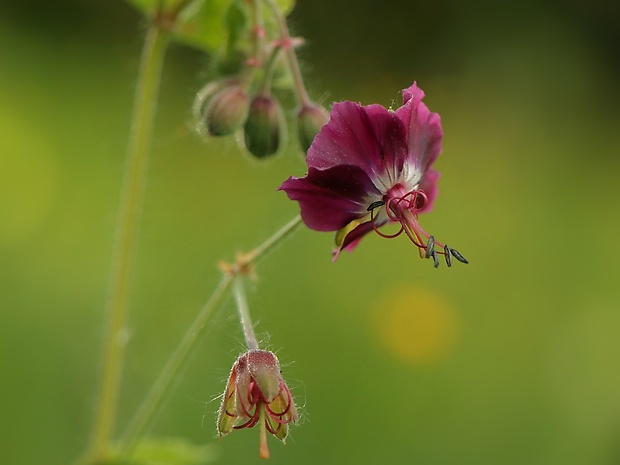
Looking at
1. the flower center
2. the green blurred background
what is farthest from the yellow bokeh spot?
the flower center

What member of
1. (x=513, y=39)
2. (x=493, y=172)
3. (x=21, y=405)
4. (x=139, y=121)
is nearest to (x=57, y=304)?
(x=21, y=405)

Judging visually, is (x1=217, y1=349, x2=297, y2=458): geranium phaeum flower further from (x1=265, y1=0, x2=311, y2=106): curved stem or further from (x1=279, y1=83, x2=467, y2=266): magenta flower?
(x1=265, y1=0, x2=311, y2=106): curved stem

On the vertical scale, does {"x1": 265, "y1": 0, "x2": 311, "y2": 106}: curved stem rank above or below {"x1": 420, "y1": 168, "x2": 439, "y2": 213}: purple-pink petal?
above

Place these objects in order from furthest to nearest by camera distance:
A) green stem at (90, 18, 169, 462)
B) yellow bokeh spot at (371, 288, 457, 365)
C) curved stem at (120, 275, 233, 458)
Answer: yellow bokeh spot at (371, 288, 457, 365)
green stem at (90, 18, 169, 462)
curved stem at (120, 275, 233, 458)

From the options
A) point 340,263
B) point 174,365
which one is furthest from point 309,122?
point 340,263

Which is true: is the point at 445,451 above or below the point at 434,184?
above

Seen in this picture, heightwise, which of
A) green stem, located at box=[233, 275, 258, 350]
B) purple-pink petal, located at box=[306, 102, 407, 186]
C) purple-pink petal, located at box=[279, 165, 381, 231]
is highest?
purple-pink petal, located at box=[306, 102, 407, 186]

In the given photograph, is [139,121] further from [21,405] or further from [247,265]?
[21,405]
